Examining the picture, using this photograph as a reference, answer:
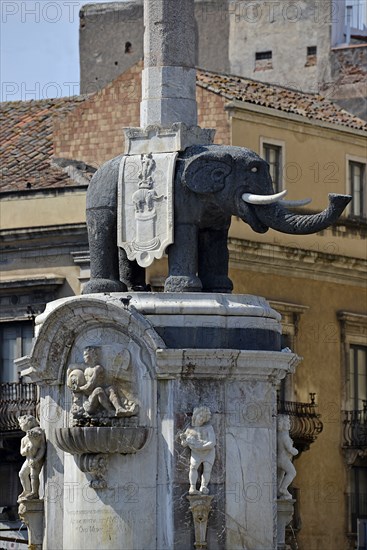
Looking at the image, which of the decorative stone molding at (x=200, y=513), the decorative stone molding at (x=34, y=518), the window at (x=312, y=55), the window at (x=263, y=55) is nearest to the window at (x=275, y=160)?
the window at (x=312, y=55)

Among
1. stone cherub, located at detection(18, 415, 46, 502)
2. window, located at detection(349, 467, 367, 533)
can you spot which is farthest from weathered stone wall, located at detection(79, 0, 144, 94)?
stone cherub, located at detection(18, 415, 46, 502)

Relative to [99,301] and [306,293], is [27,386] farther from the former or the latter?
[99,301]

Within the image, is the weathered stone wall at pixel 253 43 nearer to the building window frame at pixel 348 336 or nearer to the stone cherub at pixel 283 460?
the building window frame at pixel 348 336

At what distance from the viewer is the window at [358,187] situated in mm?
53844

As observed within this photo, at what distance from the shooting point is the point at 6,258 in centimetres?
5034

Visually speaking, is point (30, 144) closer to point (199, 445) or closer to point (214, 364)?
point (214, 364)

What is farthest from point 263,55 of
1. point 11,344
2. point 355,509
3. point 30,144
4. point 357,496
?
point 11,344

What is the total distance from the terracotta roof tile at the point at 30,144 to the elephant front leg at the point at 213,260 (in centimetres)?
2061

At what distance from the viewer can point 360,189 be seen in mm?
54219

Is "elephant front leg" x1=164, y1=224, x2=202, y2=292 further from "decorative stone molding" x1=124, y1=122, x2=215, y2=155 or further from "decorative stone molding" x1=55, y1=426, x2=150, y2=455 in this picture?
"decorative stone molding" x1=55, y1=426, x2=150, y2=455

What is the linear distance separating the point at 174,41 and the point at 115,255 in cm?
242

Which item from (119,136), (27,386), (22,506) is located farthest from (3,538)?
(22,506)

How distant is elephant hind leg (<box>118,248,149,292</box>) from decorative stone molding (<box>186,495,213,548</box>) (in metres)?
2.55

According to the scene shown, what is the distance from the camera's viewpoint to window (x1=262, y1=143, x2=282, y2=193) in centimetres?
5159
